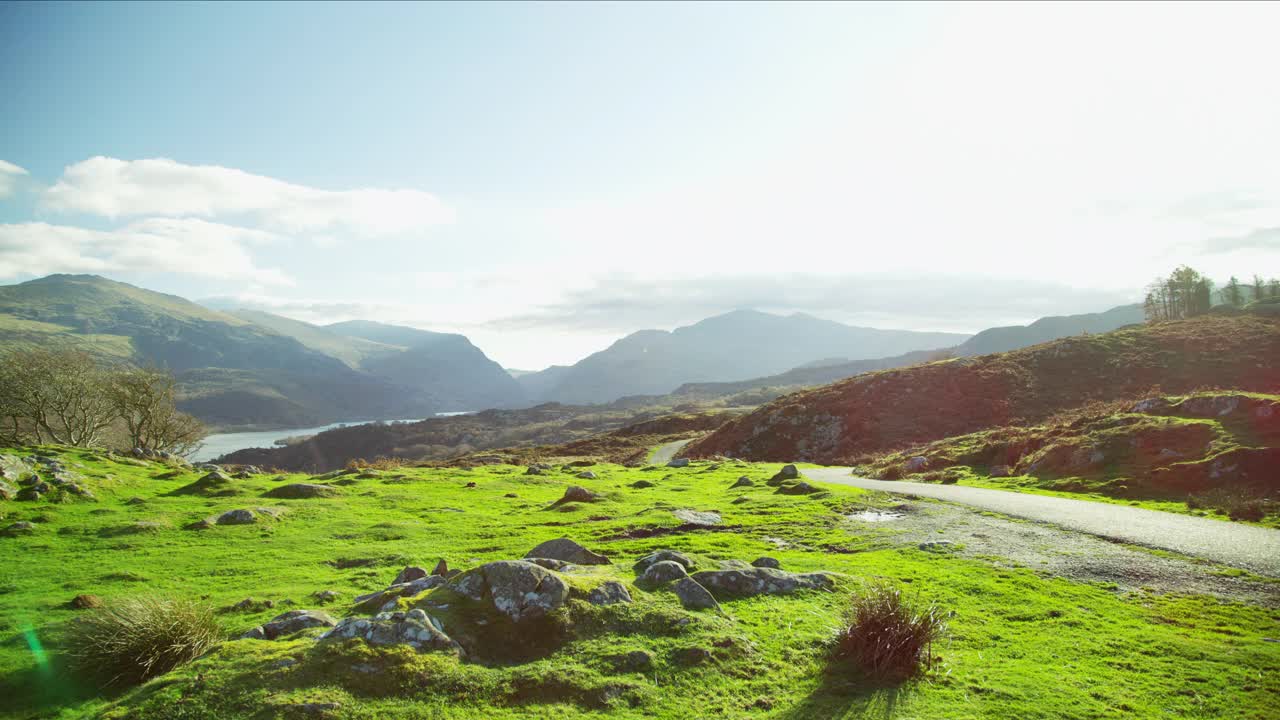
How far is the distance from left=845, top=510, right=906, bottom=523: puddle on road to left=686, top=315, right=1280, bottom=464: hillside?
41.1 meters

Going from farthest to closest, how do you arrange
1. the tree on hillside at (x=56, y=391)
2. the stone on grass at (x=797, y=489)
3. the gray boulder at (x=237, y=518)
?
the tree on hillside at (x=56, y=391), the stone on grass at (x=797, y=489), the gray boulder at (x=237, y=518)

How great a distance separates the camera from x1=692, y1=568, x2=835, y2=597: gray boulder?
15375mm

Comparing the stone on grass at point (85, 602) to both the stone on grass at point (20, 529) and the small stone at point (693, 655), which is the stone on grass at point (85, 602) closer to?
the stone on grass at point (20, 529)

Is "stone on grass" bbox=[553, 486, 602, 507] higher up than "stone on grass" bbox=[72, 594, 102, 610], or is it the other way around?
"stone on grass" bbox=[72, 594, 102, 610]

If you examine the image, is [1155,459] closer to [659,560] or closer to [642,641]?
[659,560]

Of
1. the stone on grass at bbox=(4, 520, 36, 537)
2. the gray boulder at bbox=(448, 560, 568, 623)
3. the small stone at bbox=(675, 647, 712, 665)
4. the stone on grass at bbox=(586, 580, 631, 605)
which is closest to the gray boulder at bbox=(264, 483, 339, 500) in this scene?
the stone on grass at bbox=(4, 520, 36, 537)

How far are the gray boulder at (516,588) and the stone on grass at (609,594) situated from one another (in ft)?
2.42

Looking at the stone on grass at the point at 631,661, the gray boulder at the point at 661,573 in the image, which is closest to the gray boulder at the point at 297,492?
the gray boulder at the point at 661,573

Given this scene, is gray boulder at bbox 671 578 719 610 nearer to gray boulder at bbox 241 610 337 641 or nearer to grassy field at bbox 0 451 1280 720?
grassy field at bbox 0 451 1280 720

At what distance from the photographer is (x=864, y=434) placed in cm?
7881

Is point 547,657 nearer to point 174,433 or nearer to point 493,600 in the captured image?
point 493,600

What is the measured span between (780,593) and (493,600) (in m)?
7.84

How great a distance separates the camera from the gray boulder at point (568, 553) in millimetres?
17672

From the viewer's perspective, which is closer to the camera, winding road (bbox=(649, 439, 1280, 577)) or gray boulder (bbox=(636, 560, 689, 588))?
gray boulder (bbox=(636, 560, 689, 588))
